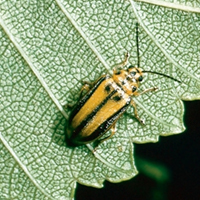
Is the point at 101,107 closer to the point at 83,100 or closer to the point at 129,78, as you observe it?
the point at 83,100

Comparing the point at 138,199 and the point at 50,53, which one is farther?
the point at 138,199

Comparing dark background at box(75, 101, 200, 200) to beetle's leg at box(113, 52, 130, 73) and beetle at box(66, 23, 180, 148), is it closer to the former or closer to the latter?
beetle at box(66, 23, 180, 148)

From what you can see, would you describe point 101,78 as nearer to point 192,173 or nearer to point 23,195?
point 23,195

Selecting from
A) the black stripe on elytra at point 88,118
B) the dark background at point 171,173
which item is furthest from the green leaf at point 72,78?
the dark background at point 171,173

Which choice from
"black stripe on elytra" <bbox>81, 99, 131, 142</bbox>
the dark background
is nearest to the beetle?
"black stripe on elytra" <bbox>81, 99, 131, 142</bbox>

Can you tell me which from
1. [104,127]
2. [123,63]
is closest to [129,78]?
[123,63]

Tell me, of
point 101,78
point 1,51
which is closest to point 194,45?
point 101,78
